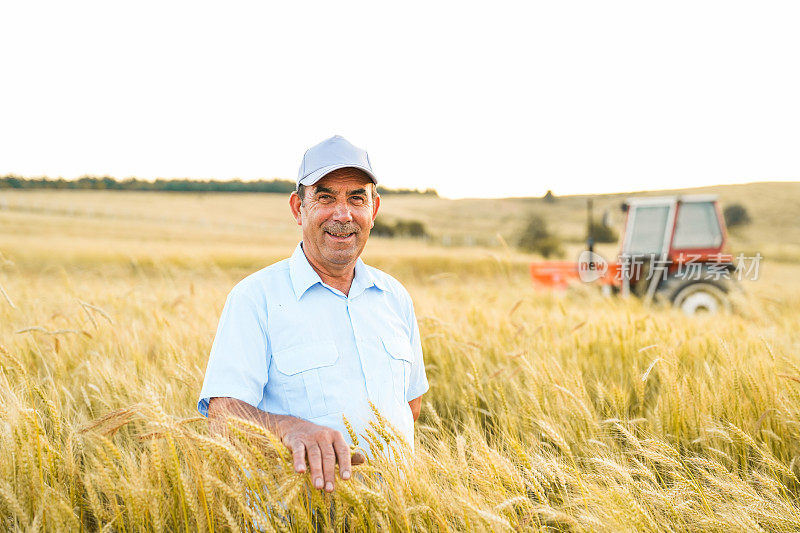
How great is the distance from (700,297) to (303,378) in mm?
7211

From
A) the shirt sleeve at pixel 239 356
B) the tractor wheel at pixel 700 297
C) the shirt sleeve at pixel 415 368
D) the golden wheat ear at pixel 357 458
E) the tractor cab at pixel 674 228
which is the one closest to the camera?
the golden wheat ear at pixel 357 458

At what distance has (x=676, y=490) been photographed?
5.31ft

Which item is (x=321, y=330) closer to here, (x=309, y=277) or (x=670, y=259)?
(x=309, y=277)

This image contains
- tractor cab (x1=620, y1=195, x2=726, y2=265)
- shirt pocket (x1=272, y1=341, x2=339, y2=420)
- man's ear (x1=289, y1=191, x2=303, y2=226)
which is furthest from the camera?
tractor cab (x1=620, y1=195, x2=726, y2=265)

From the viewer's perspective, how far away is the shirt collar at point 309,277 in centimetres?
180

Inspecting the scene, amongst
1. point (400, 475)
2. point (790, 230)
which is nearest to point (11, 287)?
point (400, 475)

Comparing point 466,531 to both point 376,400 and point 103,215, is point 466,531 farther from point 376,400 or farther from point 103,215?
point 103,215

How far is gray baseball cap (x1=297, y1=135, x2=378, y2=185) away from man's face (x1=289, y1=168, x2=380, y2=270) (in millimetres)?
40

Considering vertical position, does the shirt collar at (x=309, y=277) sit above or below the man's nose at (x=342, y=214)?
below

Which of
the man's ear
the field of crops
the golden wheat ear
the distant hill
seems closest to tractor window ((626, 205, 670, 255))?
the field of crops

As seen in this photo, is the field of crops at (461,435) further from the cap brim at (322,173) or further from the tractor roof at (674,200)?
the tractor roof at (674,200)

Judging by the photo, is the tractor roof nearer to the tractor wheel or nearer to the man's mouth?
the tractor wheel

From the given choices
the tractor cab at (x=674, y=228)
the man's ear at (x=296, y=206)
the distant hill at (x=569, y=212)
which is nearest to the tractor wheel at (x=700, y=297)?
the tractor cab at (x=674, y=228)

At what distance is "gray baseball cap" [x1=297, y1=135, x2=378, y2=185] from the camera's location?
5.84 ft
